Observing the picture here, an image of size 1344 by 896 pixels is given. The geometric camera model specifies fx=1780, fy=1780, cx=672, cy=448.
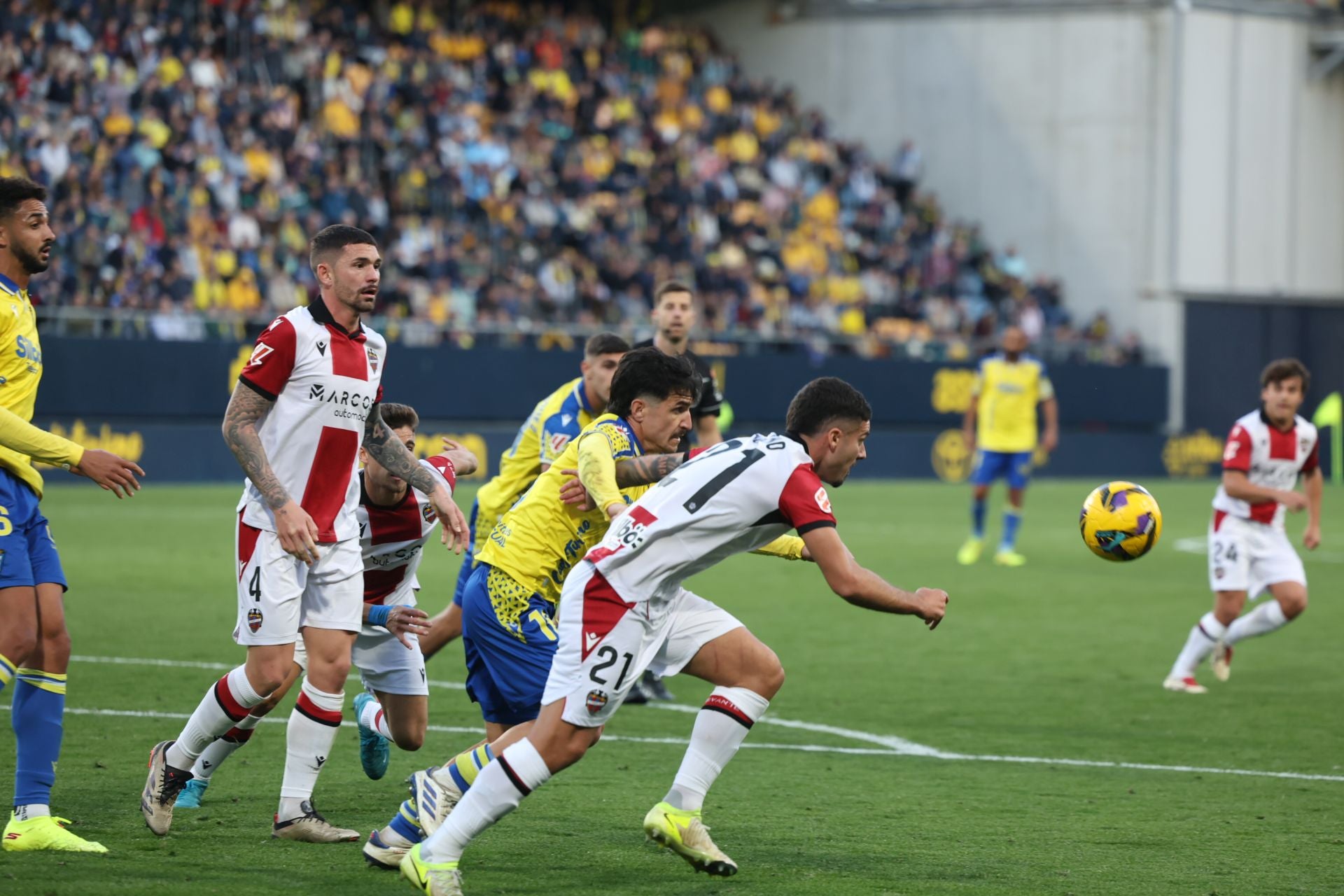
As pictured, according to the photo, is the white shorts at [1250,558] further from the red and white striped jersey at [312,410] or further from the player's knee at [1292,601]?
the red and white striped jersey at [312,410]

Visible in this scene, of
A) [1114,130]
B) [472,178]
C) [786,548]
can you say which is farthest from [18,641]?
[1114,130]

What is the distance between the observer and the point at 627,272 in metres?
30.2

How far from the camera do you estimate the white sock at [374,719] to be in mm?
7164

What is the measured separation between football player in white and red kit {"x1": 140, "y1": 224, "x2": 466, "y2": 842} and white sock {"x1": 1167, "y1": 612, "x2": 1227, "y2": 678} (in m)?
6.10

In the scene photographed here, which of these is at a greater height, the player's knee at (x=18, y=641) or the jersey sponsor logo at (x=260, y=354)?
the jersey sponsor logo at (x=260, y=354)

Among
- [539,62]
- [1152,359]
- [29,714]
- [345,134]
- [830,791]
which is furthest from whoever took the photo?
[1152,359]

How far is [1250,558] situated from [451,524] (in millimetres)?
6559

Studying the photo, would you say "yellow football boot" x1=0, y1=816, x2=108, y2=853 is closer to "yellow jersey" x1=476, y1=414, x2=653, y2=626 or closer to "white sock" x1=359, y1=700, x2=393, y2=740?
"white sock" x1=359, y1=700, x2=393, y2=740

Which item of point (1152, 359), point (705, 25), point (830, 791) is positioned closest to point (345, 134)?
point (705, 25)

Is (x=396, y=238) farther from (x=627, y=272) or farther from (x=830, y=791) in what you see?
(x=830, y=791)

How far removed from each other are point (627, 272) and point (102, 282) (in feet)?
31.0

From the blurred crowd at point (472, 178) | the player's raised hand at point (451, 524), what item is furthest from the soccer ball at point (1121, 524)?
the blurred crowd at point (472, 178)

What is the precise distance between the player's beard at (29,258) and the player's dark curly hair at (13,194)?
4.7 inches

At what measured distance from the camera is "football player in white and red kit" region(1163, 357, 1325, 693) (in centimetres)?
1101
